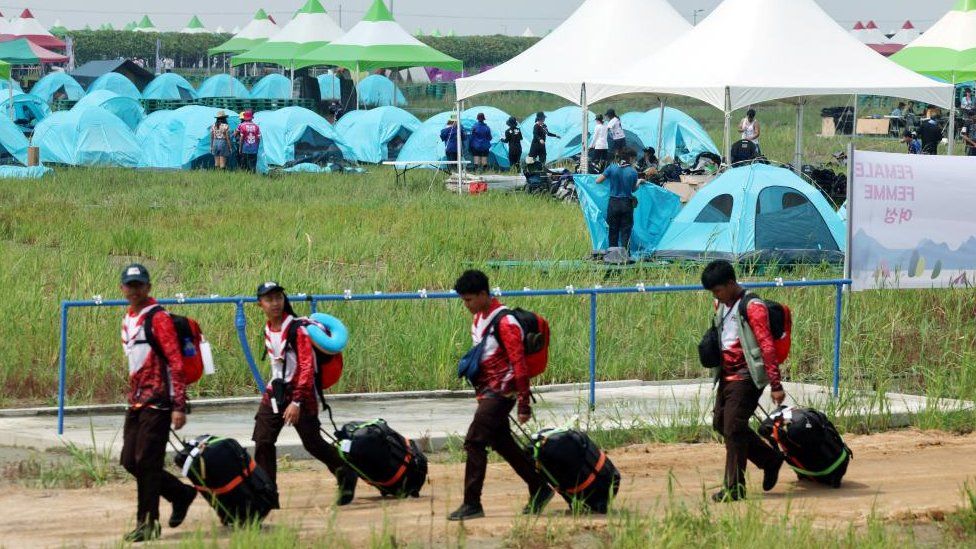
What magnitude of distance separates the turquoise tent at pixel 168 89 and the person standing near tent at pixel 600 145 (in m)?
29.4

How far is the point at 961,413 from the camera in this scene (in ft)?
37.4

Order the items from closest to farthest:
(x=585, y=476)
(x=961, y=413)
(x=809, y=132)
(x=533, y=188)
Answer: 1. (x=585, y=476)
2. (x=961, y=413)
3. (x=533, y=188)
4. (x=809, y=132)

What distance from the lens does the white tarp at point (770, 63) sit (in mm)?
23281

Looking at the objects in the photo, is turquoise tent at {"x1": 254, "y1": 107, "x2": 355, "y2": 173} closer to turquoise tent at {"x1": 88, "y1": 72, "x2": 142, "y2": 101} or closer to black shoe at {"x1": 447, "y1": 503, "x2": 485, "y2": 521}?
turquoise tent at {"x1": 88, "y1": 72, "x2": 142, "y2": 101}

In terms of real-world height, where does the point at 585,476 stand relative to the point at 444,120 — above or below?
below

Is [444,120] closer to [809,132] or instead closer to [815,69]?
[815,69]

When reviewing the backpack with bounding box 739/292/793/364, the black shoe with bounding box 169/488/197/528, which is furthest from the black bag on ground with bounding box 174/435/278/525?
the backpack with bounding box 739/292/793/364

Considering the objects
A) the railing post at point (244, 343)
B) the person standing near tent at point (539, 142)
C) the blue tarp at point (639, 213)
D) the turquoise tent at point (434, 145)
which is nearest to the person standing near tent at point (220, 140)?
the turquoise tent at point (434, 145)

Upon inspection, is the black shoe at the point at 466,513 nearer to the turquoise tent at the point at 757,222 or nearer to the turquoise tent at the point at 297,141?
the turquoise tent at the point at 757,222

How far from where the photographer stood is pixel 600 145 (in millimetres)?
29422

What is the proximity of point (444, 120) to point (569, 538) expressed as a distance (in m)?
26.5

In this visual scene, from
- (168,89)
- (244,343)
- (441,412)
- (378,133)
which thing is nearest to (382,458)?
(244,343)

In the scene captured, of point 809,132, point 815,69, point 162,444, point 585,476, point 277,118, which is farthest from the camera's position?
point 809,132

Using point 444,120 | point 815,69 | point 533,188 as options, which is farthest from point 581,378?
point 444,120
